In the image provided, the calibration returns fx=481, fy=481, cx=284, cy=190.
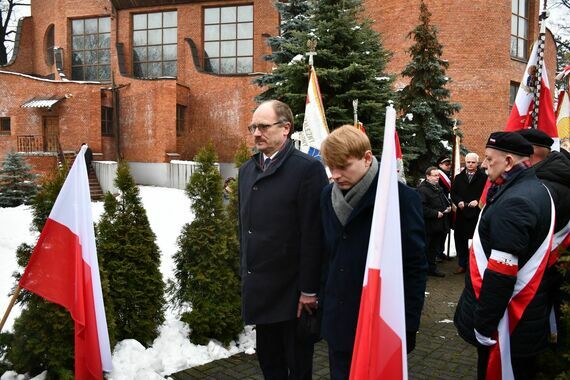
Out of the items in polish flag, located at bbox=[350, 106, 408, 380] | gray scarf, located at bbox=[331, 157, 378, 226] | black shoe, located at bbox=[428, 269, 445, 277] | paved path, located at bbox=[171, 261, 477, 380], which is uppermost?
gray scarf, located at bbox=[331, 157, 378, 226]

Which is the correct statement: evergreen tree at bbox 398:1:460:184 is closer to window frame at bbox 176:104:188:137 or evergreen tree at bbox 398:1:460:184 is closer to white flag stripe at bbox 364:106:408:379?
white flag stripe at bbox 364:106:408:379

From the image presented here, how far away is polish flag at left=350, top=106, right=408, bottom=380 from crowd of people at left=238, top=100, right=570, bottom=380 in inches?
12.0

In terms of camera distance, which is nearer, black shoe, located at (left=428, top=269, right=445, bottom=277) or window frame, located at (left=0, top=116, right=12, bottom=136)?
black shoe, located at (left=428, top=269, right=445, bottom=277)

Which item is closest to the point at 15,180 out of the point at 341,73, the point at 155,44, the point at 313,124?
the point at 341,73

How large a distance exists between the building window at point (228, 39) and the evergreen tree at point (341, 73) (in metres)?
16.9

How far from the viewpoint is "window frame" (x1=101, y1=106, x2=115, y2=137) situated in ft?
85.1

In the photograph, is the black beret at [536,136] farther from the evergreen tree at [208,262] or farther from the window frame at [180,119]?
the window frame at [180,119]

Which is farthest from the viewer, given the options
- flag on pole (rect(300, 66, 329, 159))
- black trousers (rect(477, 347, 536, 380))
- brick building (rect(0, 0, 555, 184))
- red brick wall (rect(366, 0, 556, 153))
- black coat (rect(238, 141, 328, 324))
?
brick building (rect(0, 0, 555, 184))

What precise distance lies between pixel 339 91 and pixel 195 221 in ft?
21.1

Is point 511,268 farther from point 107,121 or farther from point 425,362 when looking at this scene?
point 107,121

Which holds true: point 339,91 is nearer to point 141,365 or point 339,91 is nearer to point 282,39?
point 282,39

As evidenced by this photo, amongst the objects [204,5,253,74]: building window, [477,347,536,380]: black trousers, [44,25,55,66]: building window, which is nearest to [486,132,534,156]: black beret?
[477,347,536,380]: black trousers

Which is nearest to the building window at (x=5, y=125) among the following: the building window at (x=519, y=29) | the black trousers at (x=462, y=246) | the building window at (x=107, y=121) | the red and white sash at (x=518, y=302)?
the building window at (x=107, y=121)

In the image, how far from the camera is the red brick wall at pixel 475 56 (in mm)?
23141
